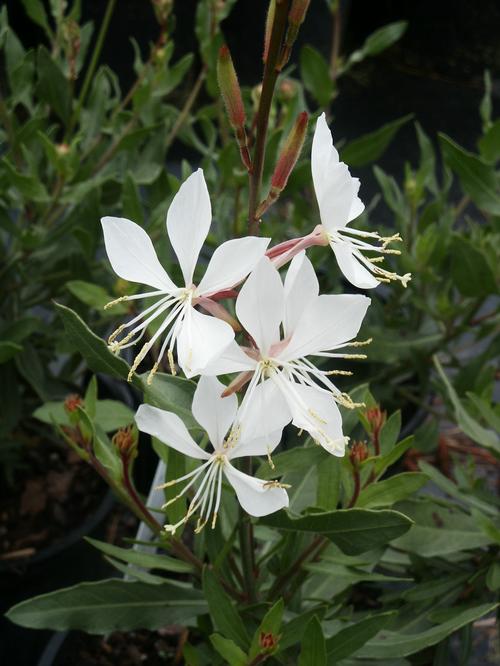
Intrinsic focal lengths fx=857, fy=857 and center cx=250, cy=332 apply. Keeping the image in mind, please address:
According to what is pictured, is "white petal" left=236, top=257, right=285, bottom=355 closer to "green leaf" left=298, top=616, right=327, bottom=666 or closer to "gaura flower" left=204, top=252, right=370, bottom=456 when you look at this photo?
"gaura flower" left=204, top=252, right=370, bottom=456

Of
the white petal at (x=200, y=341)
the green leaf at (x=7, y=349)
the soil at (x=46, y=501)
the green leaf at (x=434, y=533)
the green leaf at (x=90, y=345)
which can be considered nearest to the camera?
the white petal at (x=200, y=341)

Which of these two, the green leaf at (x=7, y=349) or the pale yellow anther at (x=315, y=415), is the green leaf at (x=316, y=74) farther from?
the pale yellow anther at (x=315, y=415)

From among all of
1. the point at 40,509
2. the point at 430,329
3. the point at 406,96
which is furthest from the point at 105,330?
the point at 406,96

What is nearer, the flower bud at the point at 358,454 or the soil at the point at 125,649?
the flower bud at the point at 358,454

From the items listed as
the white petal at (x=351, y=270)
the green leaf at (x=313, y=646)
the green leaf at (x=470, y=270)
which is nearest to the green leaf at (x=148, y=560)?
the green leaf at (x=313, y=646)

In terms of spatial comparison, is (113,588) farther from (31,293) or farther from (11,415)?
(31,293)

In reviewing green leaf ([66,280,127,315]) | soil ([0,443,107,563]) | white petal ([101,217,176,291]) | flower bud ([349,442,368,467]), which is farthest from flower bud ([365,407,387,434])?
soil ([0,443,107,563])
